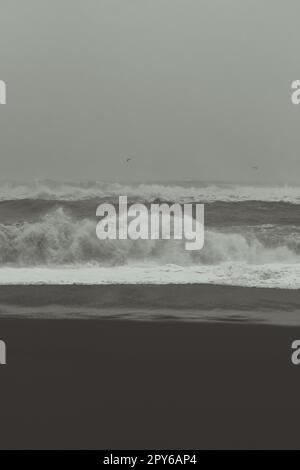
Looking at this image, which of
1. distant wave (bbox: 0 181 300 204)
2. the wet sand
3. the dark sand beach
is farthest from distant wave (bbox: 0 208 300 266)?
distant wave (bbox: 0 181 300 204)

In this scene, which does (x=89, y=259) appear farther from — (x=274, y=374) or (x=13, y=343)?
(x=274, y=374)

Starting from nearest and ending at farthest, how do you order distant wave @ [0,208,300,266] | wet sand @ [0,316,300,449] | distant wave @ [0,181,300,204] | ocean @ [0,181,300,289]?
1. wet sand @ [0,316,300,449]
2. ocean @ [0,181,300,289]
3. distant wave @ [0,208,300,266]
4. distant wave @ [0,181,300,204]

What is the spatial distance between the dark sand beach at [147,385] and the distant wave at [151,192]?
10.0 meters

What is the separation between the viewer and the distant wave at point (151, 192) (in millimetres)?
15508

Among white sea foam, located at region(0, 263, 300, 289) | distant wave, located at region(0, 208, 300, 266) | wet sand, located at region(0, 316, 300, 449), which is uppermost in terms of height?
distant wave, located at region(0, 208, 300, 266)

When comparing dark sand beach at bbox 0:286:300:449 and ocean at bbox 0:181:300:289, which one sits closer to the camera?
dark sand beach at bbox 0:286:300:449

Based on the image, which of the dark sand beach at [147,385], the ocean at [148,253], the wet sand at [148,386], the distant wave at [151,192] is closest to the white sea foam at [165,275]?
the ocean at [148,253]

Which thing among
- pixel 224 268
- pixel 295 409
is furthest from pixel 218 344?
pixel 224 268

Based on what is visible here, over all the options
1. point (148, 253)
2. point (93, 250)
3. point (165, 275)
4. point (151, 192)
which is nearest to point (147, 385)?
point (165, 275)

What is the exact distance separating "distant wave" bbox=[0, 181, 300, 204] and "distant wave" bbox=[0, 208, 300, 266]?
543 centimetres

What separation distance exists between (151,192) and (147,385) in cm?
1219

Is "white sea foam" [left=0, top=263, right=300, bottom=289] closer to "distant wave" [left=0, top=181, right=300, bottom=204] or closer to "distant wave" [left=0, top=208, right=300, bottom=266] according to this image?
"distant wave" [left=0, top=208, right=300, bottom=266]

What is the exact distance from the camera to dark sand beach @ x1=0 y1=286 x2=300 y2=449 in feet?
10.8

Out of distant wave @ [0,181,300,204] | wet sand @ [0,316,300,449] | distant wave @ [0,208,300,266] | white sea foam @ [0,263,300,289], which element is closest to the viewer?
wet sand @ [0,316,300,449]
